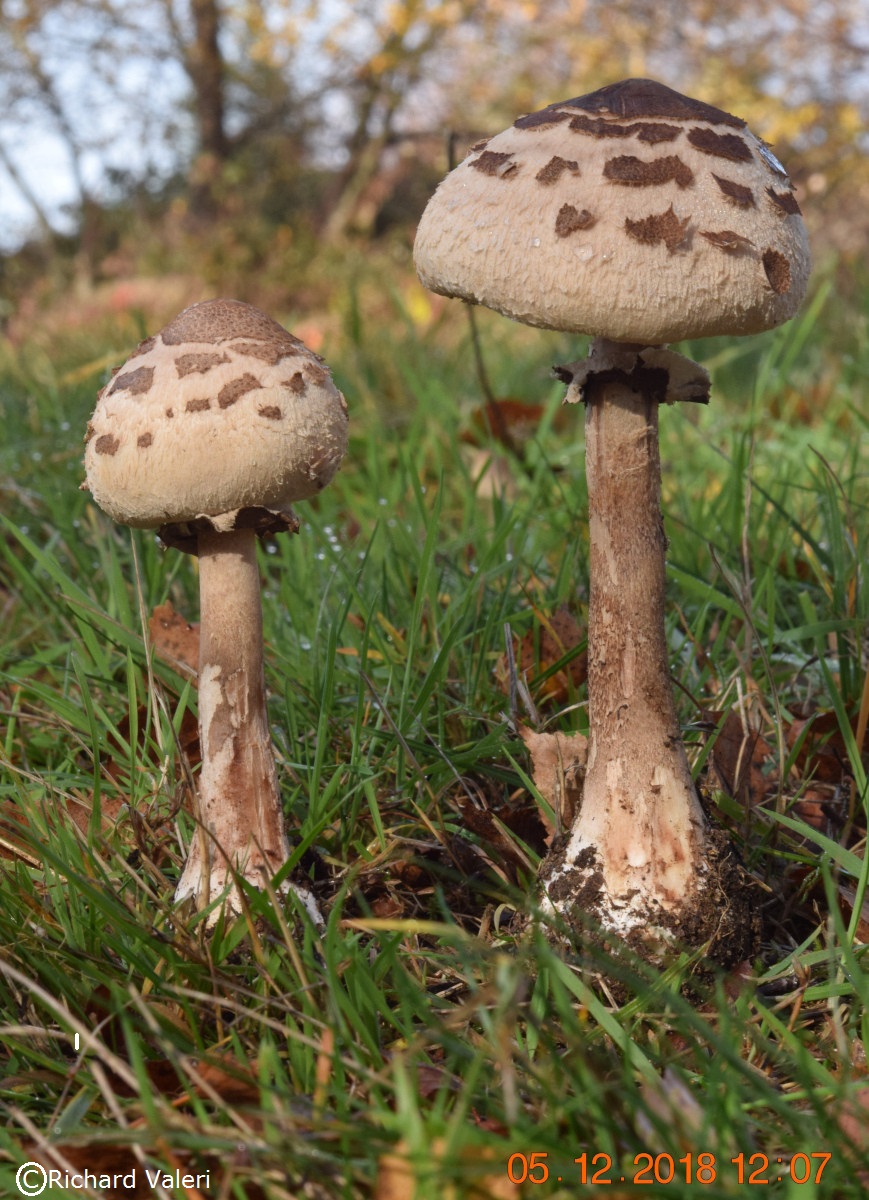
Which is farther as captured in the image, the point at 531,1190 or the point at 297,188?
the point at 297,188

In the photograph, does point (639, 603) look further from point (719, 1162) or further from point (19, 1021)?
point (19, 1021)

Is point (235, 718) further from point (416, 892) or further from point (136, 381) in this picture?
Answer: point (136, 381)

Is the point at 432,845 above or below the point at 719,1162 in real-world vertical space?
below

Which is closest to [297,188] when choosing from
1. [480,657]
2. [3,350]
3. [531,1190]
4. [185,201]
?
[185,201]

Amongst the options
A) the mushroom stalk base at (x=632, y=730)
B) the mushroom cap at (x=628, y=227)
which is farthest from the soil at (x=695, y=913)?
the mushroom cap at (x=628, y=227)

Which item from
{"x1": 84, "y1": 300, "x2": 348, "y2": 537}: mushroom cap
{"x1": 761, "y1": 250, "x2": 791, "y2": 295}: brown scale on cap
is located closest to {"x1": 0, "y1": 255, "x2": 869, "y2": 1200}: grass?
{"x1": 84, "y1": 300, "x2": 348, "y2": 537}: mushroom cap

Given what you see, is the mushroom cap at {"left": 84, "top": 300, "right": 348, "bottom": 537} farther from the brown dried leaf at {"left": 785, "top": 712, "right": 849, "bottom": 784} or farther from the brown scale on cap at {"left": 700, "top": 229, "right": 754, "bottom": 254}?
the brown dried leaf at {"left": 785, "top": 712, "right": 849, "bottom": 784}

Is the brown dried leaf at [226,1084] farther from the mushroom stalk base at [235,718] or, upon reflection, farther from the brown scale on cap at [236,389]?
the brown scale on cap at [236,389]
